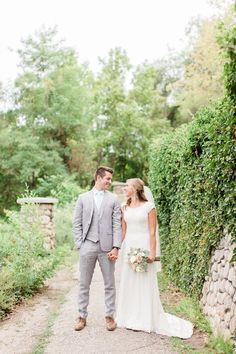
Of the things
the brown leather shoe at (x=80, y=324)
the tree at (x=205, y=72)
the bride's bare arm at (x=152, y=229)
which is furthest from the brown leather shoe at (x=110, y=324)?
the tree at (x=205, y=72)

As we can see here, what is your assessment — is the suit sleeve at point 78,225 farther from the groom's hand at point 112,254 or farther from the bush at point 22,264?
A: the bush at point 22,264

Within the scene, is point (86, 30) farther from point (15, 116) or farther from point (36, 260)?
point (36, 260)

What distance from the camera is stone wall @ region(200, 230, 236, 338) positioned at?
558 cm

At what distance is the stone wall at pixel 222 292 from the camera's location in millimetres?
5578

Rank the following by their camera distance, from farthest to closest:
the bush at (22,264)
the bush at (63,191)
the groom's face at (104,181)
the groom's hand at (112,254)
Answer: the bush at (63,191)
the bush at (22,264)
the groom's face at (104,181)
the groom's hand at (112,254)

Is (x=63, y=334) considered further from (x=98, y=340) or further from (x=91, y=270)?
(x=91, y=270)

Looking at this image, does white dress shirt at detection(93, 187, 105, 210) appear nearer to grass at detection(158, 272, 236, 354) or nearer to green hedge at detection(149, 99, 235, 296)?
green hedge at detection(149, 99, 235, 296)

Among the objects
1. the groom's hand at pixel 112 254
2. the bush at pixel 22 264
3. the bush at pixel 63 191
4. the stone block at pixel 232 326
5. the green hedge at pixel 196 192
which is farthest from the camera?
the bush at pixel 63 191

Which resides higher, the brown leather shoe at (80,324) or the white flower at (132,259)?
the white flower at (132,259)

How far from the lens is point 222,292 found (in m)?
6.02

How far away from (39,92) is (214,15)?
1049cm

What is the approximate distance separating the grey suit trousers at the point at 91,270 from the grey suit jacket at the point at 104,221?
0.29ft

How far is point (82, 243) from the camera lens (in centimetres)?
661

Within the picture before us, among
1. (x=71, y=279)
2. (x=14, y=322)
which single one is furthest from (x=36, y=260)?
(x=14, y=322)
